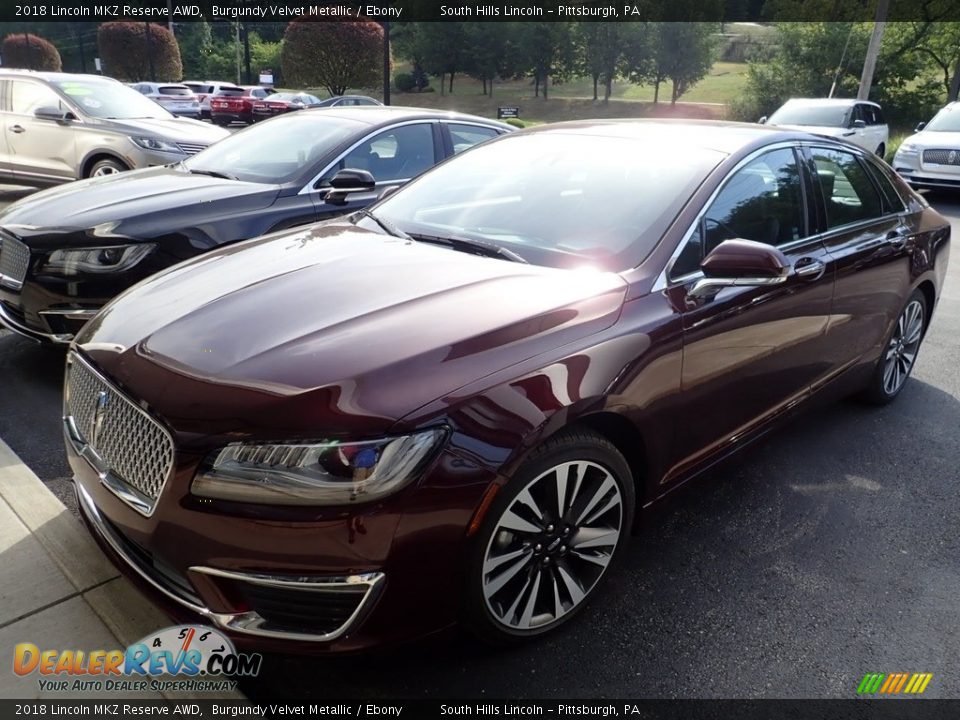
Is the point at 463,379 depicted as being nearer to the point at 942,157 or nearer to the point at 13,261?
the point at 13,261

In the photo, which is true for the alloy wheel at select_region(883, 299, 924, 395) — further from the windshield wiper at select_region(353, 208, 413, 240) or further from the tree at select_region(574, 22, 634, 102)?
the tree at select_region(574, 22, 634, 102)

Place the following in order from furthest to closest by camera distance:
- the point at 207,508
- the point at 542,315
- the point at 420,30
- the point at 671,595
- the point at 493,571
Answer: the point at 420,30 → the point at 671,595 → the point at 542,315 → the point at 493,571 → the point at 207,508

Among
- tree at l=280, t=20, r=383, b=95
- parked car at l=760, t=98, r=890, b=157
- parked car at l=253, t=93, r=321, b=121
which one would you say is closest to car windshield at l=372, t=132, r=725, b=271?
parked car at l=760, t=98, r=890, b=157

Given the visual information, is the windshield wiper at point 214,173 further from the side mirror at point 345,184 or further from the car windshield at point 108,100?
the car windshield at point 108,100

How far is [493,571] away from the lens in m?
2.19

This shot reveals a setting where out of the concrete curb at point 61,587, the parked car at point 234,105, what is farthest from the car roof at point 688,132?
the parked car at point 234,105

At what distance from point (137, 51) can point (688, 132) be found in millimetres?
46444

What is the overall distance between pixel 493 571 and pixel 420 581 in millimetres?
273

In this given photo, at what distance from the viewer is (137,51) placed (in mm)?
42000

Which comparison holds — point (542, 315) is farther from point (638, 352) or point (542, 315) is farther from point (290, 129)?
point (290, 129)

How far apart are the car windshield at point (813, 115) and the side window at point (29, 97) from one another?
12.8 meters

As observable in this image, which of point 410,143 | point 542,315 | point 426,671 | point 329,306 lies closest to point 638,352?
point 542,315

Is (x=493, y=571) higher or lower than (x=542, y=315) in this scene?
lower

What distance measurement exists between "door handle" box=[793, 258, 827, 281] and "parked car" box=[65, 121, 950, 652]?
1cm
